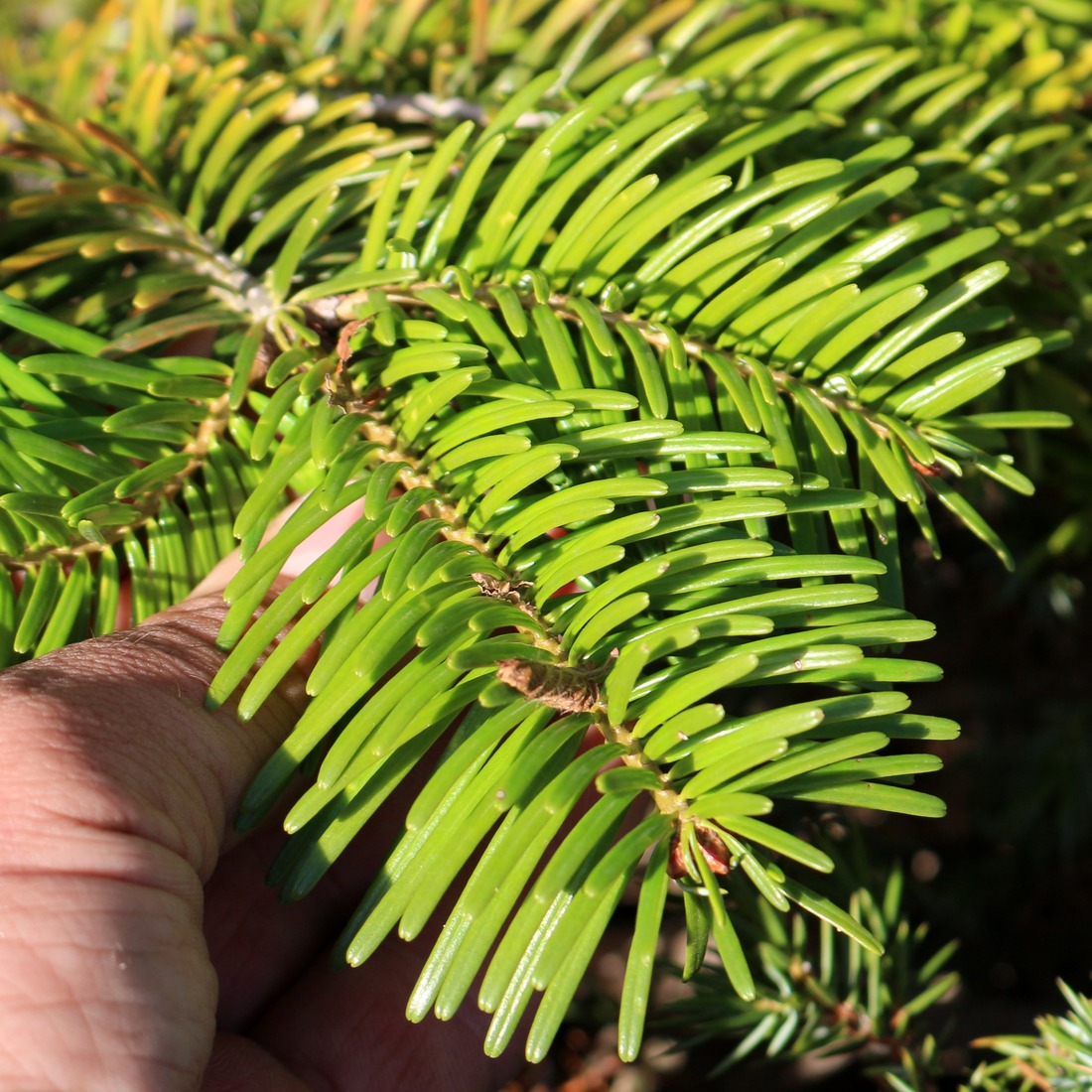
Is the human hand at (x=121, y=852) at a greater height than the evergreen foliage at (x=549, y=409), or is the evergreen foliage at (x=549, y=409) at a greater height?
the evergreen foliage at (x=549, y=409)

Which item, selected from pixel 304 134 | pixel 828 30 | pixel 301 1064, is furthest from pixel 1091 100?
pixel 301 1064

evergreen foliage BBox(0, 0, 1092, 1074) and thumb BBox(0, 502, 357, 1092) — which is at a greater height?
evergreen foliage BBox(0, 0, 1092, 1074)

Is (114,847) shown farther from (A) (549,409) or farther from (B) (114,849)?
(A) (549,409)

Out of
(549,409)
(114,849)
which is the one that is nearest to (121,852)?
(114,849)

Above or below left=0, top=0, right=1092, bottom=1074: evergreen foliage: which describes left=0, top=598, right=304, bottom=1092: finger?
below
